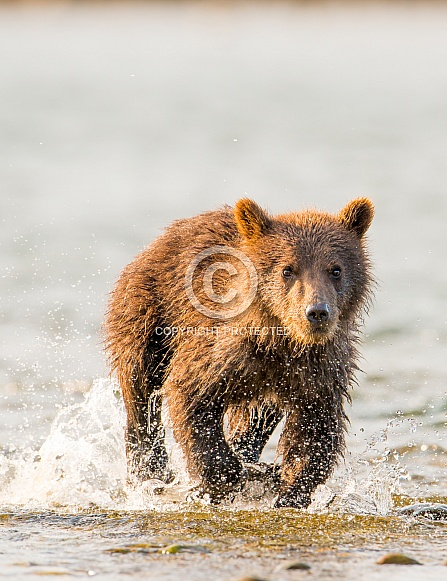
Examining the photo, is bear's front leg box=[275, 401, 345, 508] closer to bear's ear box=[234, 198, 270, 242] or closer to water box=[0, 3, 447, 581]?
water box=[0, 3, 447, 581]

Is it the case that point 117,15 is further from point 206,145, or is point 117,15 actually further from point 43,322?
point 43,322

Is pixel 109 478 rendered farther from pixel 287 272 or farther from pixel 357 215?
pixel 357 215

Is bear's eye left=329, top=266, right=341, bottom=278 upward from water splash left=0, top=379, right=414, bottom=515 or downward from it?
upward

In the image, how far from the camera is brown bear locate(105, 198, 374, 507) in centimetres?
727

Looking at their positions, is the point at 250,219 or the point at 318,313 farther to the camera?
the point at 250,219

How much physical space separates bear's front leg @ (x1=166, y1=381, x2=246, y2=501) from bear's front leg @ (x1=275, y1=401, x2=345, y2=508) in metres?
0.35

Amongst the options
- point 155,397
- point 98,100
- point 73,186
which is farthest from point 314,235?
point 98,100

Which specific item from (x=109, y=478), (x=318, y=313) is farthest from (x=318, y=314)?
(x=109, y=478)

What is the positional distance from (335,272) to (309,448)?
46.5 inches

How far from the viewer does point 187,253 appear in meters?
7.94

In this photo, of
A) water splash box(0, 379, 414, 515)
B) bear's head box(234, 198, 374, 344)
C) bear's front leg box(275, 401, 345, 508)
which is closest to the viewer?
bear's head box(234, 198, 374, 344)

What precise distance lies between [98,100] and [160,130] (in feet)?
24.6

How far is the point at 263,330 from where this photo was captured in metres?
7.37

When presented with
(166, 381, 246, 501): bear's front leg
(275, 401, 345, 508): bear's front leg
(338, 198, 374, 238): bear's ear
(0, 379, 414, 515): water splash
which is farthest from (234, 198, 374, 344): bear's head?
(0, 379, 414, 515): water splash
